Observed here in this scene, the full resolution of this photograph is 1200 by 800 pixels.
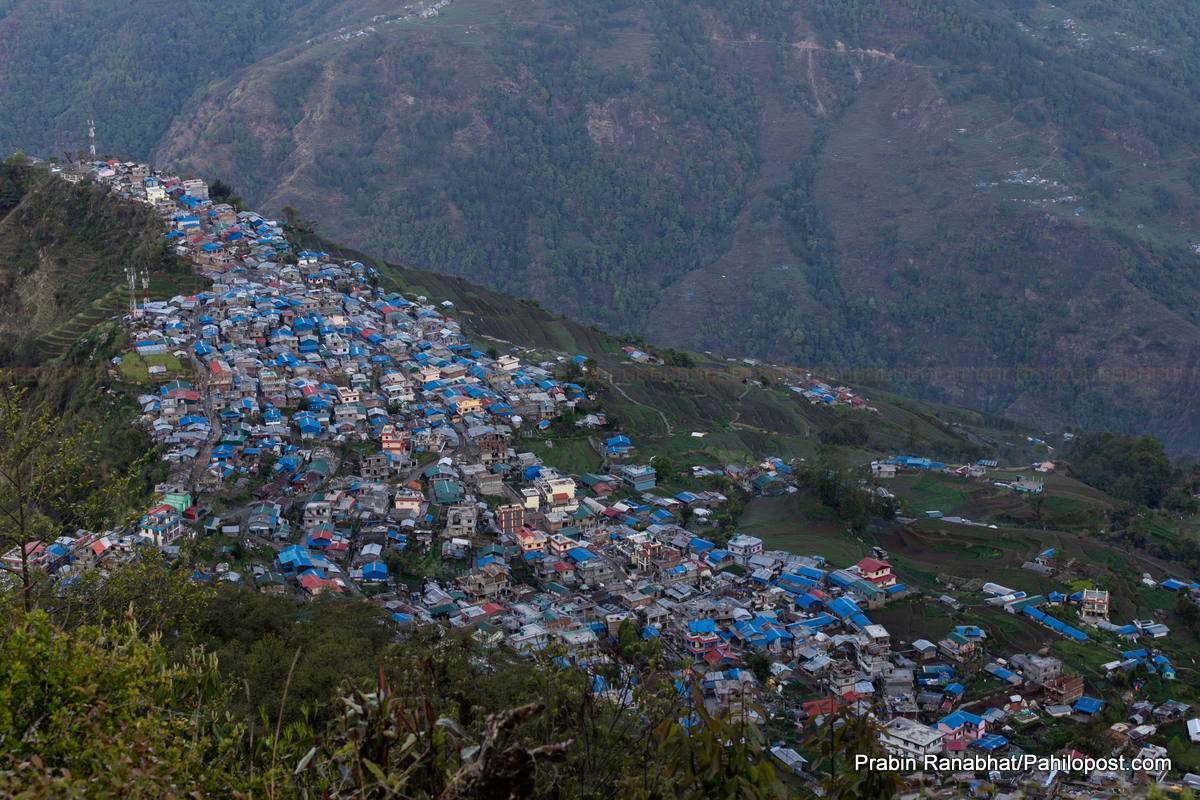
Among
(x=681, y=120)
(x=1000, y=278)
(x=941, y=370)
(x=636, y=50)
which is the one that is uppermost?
(x=636, y=50)

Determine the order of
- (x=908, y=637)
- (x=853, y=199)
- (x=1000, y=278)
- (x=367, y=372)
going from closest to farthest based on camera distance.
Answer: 1. (x=908, y=637)
2. (x=367, y=372)
3. (x=1000, y=278)
4. (x=853, y=199)

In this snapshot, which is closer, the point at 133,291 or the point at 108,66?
the point at 133,291

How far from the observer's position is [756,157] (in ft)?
323

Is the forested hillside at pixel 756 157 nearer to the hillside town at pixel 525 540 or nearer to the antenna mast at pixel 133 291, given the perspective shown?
the hillside town at pixel 525 540

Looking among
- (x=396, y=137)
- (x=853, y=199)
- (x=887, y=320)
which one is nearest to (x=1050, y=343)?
(x=887, y=320)

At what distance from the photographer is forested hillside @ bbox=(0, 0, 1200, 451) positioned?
70.7m

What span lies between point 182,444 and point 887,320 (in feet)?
199

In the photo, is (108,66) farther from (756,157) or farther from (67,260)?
(67,260)

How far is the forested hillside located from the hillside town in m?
36.8

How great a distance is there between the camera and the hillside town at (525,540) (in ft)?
61.1

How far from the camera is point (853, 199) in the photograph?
283 ft

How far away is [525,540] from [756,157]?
80627 mm

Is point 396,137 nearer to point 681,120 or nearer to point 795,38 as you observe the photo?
point 681,120

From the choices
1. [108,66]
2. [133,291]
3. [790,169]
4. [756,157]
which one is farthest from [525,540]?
[108,66]
